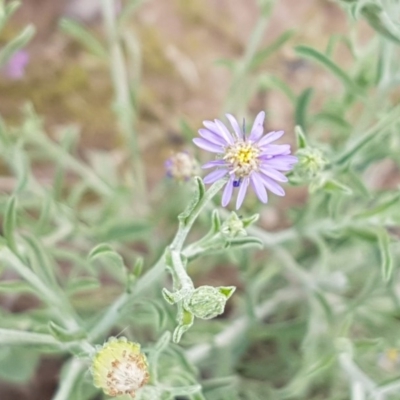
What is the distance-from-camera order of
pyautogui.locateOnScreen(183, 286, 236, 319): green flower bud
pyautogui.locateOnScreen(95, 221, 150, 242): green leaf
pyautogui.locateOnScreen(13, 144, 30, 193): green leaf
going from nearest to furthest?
pyautogui.locateOnScreen(183, 286, 236, 319): green flower bud < pyautogui.locateOnScreen(13, 144, 30, 193): green leaf < pyautogui.locateOnScreen(95, 221, 150, 242): green leaf

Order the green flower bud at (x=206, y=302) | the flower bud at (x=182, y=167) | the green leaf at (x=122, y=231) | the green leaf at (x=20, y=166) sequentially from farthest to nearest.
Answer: the green leaf at (x=122, y=231)
the green leaf at (x=20, y=166)
the flower bud at (x=182, y=167)
the green flower bud at (x=206, y=302)

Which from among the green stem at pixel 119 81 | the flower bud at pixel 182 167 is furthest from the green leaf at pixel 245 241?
the green stem at pixel 119 81

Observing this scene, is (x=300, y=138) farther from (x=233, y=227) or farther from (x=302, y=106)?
(x=302, y=106)

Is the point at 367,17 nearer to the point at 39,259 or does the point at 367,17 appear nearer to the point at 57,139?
the point at 39,259

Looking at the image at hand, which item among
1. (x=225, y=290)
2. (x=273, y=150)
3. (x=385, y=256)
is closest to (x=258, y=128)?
(x=273, y=150)

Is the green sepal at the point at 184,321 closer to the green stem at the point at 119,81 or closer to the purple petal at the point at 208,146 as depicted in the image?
the purple petal at the point at 208,146

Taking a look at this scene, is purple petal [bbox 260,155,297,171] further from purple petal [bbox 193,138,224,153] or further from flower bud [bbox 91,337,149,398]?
flower bud [bbox 91,337,149,398]

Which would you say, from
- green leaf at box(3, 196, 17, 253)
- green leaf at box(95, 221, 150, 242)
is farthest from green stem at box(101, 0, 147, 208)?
green leaf at box(3, 196, 17, 253)
